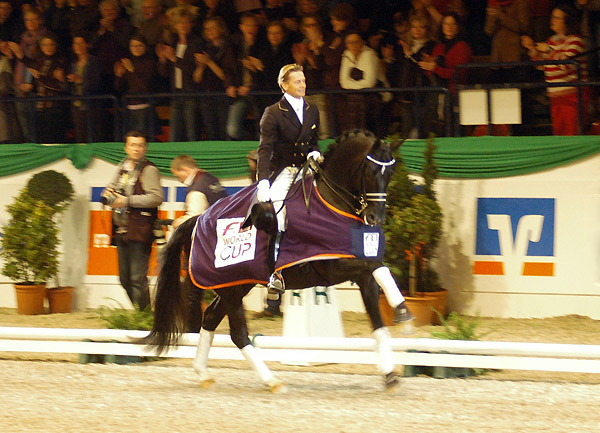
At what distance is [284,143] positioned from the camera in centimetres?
692

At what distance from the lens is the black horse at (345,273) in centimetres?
629

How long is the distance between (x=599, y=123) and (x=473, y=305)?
2264 millimetres

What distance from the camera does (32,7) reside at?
13.2 metres

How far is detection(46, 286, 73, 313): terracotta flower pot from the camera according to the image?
36.5 feet

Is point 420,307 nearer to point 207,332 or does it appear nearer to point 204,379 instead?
point 207,332

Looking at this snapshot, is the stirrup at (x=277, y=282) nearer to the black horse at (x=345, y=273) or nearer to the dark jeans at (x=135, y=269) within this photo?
the black horse at (x=345, y=273)

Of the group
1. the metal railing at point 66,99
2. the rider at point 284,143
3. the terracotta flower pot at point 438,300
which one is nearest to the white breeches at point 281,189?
the rider at point 284,143

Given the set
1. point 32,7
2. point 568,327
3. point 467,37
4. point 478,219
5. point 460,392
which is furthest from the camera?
point 32,7

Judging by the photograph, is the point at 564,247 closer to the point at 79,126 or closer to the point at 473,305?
the point at 473,305

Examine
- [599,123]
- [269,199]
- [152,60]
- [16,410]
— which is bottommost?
[16,410]

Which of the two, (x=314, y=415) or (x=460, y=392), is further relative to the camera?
(x=460, y=392)

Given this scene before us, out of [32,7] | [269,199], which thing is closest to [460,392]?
[269,199]

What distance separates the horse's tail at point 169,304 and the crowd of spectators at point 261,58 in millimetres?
3581

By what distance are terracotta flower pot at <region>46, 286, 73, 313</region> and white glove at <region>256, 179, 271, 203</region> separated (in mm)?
5152
